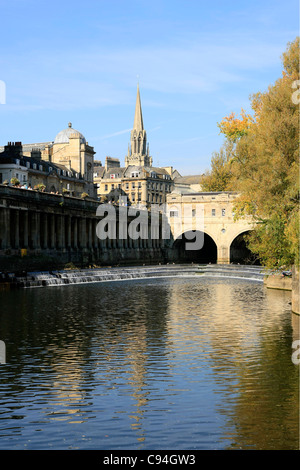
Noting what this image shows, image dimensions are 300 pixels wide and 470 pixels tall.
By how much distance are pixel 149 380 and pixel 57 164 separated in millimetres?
116078

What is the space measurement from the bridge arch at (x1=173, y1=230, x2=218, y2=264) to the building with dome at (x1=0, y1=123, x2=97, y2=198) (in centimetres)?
2134

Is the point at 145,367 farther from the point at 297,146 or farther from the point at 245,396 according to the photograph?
the point at 297,146

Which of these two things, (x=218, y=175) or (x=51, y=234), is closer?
(x=51, y=234)

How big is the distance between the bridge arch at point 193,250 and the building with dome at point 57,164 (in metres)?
21.3

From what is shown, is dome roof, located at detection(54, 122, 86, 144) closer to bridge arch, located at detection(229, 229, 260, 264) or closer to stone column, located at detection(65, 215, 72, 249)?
bridge arch, located at detection(229, 229, 260, 264)

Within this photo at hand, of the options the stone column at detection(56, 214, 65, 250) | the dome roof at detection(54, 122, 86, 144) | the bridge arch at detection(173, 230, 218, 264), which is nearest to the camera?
the stone column at detection(56, 214, 65, 250)

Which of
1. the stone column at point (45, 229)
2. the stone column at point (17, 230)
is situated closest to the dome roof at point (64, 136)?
the stone column at point (45, 229)

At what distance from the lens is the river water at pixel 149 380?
1386 centimetres

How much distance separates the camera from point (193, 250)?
130m

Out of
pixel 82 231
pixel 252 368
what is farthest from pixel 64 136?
pixel 252 368

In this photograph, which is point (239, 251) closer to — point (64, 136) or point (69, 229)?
point (69, 229)

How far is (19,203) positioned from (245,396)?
2107 inches
